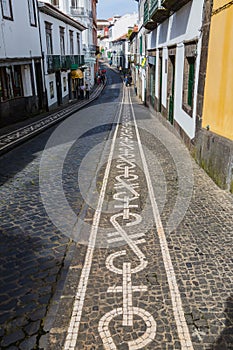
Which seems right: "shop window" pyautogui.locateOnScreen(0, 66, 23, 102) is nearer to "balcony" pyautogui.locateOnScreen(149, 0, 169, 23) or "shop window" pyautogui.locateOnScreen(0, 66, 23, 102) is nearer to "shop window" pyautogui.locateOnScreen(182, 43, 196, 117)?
"balcony" pyautogui.locateOnScreen(149, 0, 169, 23)

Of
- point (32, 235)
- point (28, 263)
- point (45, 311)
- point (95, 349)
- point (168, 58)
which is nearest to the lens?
point (95, 349)

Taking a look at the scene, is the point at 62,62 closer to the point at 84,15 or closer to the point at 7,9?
the point at 7,9

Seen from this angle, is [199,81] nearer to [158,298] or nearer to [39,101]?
[158,298]

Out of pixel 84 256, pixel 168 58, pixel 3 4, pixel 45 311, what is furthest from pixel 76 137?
pixel 45 311

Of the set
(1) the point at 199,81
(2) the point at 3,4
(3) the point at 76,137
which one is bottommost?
(3) the point at 76,137

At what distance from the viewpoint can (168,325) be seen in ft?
10.7

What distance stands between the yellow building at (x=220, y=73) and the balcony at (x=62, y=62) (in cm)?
1544

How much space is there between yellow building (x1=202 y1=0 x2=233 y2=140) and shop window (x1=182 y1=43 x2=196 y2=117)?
1.83 metres

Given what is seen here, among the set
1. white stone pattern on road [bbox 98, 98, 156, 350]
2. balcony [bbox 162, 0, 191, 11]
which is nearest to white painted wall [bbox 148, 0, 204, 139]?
balcony [bbox 162, 0, 191, 11]

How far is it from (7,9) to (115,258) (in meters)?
14.3

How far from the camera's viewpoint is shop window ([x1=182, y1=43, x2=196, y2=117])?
9.53 meters

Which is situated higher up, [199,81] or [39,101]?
[199,81]

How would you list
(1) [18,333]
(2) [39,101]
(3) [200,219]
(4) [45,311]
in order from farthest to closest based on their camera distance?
(2) [39,101] < (3) [200,219] < (4) [45,311] < (1) [18,333]

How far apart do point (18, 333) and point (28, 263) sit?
47.1 inches
